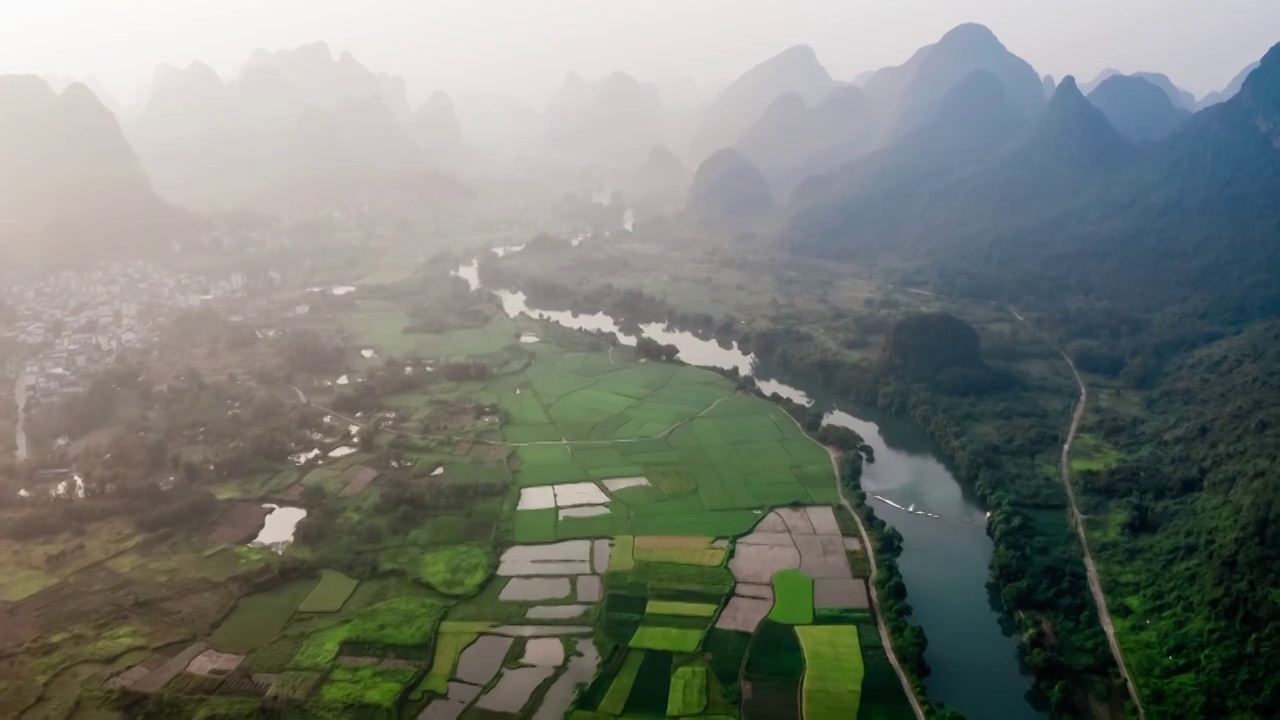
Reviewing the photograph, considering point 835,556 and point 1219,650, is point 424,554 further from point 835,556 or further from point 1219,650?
point 1219,650

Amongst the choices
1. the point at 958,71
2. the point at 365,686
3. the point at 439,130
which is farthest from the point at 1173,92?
the point at 365,686

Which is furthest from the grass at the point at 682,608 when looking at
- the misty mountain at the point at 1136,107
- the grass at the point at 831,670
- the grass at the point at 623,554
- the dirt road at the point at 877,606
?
the misty mountain at the point at 1136,107

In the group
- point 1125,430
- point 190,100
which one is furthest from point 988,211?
point 190,100

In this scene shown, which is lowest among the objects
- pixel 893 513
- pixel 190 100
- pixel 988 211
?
pixel 893 513

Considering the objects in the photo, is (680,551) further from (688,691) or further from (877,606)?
(688,691)

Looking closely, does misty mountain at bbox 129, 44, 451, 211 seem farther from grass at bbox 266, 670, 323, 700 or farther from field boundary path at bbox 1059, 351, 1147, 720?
field boundary path at bbox 1059, 351, 1147, 720

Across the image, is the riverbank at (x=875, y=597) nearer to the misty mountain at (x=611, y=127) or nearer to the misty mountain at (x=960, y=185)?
the misty mountain at (x=960, y=185)
